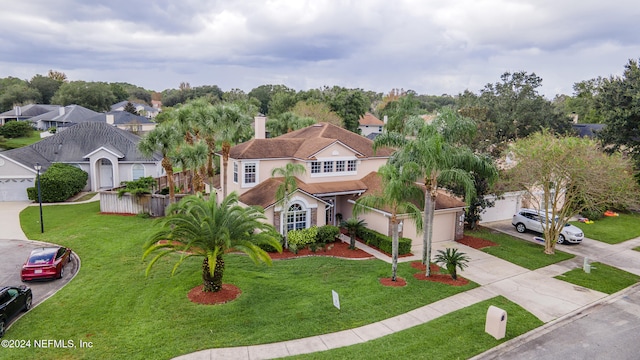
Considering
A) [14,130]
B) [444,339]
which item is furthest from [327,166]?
[14,130]

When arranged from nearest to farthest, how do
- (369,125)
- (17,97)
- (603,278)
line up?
(603,278), (369,125), (17,97)

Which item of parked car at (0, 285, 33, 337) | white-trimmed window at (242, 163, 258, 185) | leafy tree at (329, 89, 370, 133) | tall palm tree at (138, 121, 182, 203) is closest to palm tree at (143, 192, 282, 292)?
parked car at (0, 285, 33, 337)

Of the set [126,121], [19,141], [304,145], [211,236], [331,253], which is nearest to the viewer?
[211,236]

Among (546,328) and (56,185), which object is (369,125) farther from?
(546,328)

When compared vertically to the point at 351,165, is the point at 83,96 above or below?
above

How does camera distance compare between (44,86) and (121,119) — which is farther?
(44,86)

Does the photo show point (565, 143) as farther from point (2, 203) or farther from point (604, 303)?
point (2, 203)

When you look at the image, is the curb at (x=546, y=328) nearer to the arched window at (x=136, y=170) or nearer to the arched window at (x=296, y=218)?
the arched window at (x=296, y=218)
